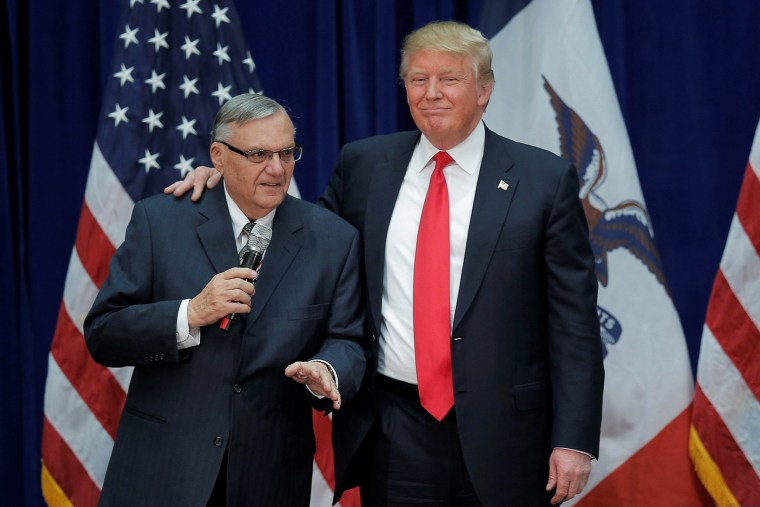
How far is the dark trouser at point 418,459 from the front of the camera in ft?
7.89

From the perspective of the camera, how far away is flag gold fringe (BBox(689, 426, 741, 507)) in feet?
10.7

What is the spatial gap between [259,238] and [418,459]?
0.72m

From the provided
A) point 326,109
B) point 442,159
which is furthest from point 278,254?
point 326,109

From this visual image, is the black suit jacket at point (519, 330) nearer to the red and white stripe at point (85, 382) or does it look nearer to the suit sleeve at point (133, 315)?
the suit sleeve at point (133, 315)

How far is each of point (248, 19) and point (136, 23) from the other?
0.52 metres

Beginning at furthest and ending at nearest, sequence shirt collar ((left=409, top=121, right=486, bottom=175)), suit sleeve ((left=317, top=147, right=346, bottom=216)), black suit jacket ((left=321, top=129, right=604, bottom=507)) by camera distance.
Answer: suit sleeve ((left=317, top=147, right=346, bottom=216)) < shirt collar ((left=409, top=121, right=486, bottom=175)) < black suit jacket ((left=321, top=129, right=604, bottom=507))

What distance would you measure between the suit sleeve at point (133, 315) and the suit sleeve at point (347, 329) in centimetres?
37

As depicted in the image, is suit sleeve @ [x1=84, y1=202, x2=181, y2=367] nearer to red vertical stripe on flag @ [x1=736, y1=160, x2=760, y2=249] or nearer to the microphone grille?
the microphone grille

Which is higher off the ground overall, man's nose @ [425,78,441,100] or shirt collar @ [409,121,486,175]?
man's nose @ [425,78,441,100]

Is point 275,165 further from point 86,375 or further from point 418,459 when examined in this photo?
point 86,375

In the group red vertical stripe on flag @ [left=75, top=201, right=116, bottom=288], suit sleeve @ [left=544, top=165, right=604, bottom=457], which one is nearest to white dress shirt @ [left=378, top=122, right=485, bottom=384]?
suit sleeve @ [left=544, top=165, right=604, bottom=457]

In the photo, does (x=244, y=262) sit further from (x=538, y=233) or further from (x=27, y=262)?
(x=27, y=262)

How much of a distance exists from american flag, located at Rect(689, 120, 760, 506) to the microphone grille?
1814 mm

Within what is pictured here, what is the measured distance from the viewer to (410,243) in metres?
2.44
